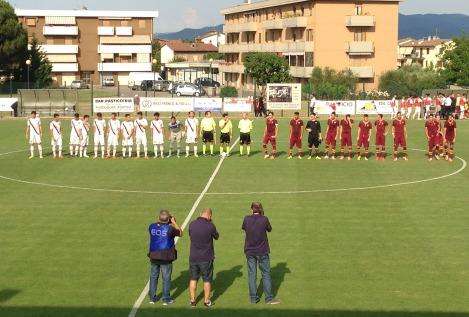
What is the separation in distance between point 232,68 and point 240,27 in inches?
232

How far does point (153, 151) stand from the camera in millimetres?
34250

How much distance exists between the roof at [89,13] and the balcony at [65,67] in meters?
7.38

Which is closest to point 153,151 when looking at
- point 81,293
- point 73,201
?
point 73,201

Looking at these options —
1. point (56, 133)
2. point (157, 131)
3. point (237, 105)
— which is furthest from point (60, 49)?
point (157, 131)

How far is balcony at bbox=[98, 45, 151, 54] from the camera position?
10819 centimetres

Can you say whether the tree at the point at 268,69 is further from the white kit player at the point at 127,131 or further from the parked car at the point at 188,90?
the white kit player at the point at 127,131

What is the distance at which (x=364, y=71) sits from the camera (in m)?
83.4

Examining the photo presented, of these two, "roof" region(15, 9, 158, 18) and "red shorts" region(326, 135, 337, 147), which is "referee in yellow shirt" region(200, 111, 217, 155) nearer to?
"red shorts" region(326, 135, 337, 147)

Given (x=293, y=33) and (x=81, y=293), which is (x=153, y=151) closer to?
(x=81, y=293)

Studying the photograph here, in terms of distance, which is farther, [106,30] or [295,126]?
[106,30]

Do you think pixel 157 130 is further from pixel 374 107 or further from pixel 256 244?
Result: pixel 374 107

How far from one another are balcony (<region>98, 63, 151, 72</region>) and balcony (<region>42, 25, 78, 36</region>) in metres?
6.18

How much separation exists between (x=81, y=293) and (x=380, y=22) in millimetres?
76520

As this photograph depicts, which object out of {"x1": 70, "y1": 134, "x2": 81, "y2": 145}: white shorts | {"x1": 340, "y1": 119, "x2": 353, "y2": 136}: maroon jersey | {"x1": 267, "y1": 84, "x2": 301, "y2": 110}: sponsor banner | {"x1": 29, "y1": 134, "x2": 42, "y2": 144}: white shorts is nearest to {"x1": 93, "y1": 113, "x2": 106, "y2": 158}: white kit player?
{"x1": 70, "y1": 134, "x2": 81, "y2": 145}: white shorts
